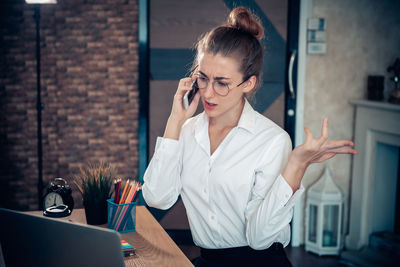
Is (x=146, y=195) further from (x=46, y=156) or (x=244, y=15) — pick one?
(x=46, y=156)

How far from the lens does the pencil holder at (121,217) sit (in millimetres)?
1610

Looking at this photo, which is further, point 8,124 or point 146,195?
point 8,124

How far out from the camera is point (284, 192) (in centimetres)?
147

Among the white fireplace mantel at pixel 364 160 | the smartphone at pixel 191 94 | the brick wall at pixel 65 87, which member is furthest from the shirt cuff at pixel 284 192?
the brick wall at pixel 65 87

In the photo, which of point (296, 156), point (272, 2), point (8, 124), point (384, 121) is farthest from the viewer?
point (8, 124)

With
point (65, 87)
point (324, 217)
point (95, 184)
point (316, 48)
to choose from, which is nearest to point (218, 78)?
point (95, 184)

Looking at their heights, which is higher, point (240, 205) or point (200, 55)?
point (200, 55)

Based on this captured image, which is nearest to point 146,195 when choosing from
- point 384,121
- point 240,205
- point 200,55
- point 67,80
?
point 240,205

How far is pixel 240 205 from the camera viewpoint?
1646 millimetres

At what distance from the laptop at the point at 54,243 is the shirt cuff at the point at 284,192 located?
0.70 m

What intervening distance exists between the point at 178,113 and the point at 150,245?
51cm

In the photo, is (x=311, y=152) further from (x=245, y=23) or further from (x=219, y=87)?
(x=245, y=23)

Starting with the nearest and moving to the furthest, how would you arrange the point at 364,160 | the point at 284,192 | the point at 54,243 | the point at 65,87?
the point at 54,243 → the point at 284,192 → the point at 364,160 → the point at 65,87

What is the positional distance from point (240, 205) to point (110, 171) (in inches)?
20.5
